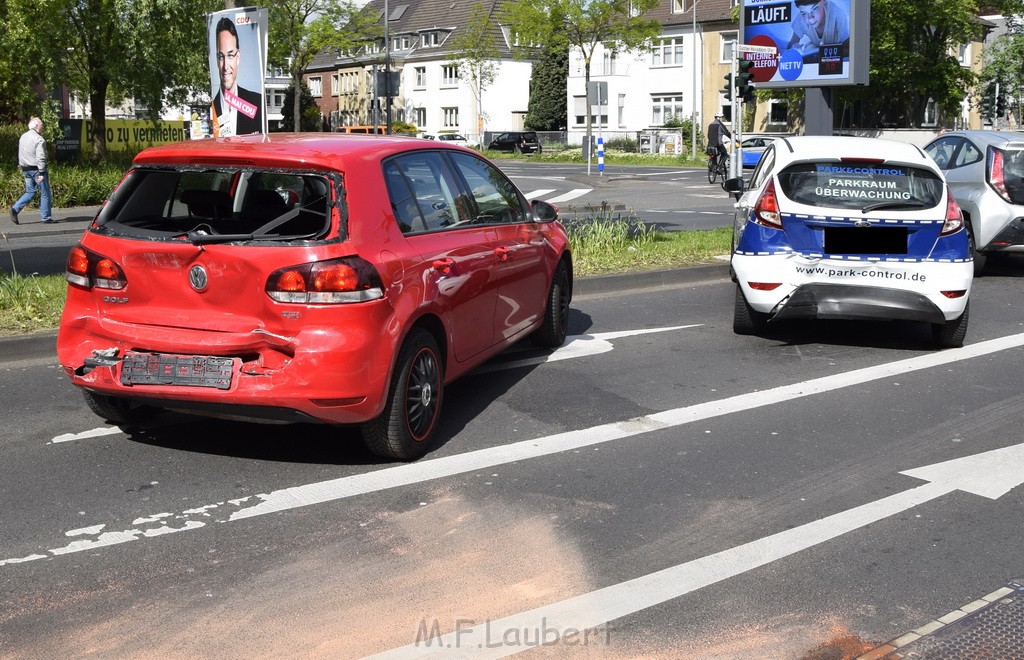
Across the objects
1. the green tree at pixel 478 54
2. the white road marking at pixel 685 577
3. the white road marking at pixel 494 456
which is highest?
the green tree at pixel 478 54

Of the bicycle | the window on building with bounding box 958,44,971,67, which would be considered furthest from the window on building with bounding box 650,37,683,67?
the bicycle

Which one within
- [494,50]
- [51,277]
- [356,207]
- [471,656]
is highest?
[494,50]

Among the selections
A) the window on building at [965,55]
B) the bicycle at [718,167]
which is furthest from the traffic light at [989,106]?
the window on building at [965,55]

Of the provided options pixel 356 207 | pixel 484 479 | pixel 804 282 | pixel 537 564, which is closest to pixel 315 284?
pixel 356 207

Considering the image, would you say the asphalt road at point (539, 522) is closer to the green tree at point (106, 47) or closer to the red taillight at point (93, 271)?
the red taillight at point (93, 271)

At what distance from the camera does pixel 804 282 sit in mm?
8680

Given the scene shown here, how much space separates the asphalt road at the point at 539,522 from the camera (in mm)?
3924

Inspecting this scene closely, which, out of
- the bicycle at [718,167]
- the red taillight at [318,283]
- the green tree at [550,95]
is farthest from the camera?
the green tree at [550,95]

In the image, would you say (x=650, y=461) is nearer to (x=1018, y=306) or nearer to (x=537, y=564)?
(x=537, y=564)

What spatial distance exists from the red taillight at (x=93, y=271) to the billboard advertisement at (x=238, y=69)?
8.88 metres

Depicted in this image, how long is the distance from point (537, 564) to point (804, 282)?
4.86m

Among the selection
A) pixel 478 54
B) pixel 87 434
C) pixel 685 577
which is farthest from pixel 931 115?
pixel 685 577

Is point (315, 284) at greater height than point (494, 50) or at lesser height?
lesser

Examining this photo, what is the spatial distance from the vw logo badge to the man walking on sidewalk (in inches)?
636
